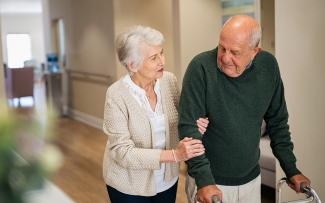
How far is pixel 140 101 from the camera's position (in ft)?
6.06

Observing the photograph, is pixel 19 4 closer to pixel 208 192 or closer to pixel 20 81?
pixel 20 81

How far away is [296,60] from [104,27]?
15.1 feet

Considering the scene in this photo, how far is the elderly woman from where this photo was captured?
1765mm

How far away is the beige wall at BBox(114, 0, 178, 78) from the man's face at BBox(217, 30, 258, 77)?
16.0 feet

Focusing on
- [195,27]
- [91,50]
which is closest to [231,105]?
[195,27]

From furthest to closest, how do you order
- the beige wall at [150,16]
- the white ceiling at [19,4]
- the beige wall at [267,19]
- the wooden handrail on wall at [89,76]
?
the white ceiling at [19,4]
the wooden handrail on wall at [89,76]
the beige wall at [150,16]
the beige wall at [267,19]

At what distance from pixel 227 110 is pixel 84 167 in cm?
385

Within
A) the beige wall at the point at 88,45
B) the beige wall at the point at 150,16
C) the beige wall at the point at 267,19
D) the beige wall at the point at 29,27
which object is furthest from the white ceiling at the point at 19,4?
the beige wall at the point at 267,19

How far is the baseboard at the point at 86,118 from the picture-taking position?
751 cm

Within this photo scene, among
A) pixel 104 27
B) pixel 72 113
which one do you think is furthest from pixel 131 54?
pixel 72 113

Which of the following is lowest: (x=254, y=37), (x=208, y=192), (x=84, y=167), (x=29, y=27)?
(x=84, y=167)

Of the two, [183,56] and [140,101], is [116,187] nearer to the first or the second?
[140,101]

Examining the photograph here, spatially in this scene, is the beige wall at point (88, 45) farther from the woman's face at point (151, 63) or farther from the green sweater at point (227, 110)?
the green sweater at point (227, 110)

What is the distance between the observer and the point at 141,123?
5.98 ft
